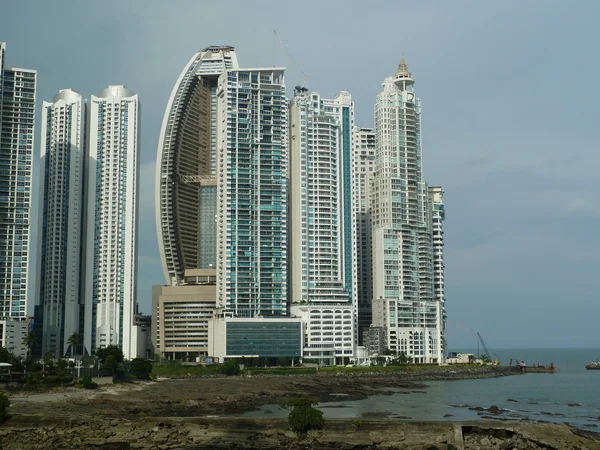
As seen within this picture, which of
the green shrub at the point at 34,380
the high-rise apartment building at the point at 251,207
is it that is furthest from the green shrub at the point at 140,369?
the high-rise apartment building at the point at 251,207

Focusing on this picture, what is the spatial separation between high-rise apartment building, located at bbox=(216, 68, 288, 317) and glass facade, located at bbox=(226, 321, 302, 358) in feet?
12.2

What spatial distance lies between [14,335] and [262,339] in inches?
2374

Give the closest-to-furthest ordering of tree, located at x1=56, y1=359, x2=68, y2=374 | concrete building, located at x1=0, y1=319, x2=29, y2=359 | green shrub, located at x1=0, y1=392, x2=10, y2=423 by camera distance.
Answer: green shrub, located at x1=0, y1=392, x2=10, y2=423 < tree, located at x1=56, y1=359, x2=68, y2=374 < concrete building, located at x1=0, y1=319, x2=29, y2=359

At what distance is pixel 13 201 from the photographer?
622 feet

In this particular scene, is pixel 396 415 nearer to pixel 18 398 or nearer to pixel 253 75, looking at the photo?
pixel 18 398

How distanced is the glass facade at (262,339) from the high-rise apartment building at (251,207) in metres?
3.73

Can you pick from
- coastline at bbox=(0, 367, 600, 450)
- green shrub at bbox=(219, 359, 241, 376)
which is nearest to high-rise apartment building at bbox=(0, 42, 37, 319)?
green shrub at bbox=(219, 359, 241, 376)

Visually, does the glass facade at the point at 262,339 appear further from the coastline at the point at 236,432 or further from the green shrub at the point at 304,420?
the green shrub at the point at 304,420

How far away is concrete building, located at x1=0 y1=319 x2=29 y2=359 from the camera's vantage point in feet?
591

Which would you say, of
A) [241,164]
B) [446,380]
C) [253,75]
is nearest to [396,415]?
[446,380]

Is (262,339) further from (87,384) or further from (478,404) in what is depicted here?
(87,384)

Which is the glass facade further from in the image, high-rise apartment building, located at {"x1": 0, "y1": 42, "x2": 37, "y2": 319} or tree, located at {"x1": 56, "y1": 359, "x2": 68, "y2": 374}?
tree, located at {"x1": 56, "y1": 359, "x2": 68, "y2": 374}

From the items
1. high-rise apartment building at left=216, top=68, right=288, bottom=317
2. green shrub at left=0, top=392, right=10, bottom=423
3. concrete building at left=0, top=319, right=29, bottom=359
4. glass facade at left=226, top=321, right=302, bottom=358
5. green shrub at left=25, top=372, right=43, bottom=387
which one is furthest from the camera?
high-rise apartment building at left=216, top=68, right=288, bottom=317

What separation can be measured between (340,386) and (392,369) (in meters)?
45.3
